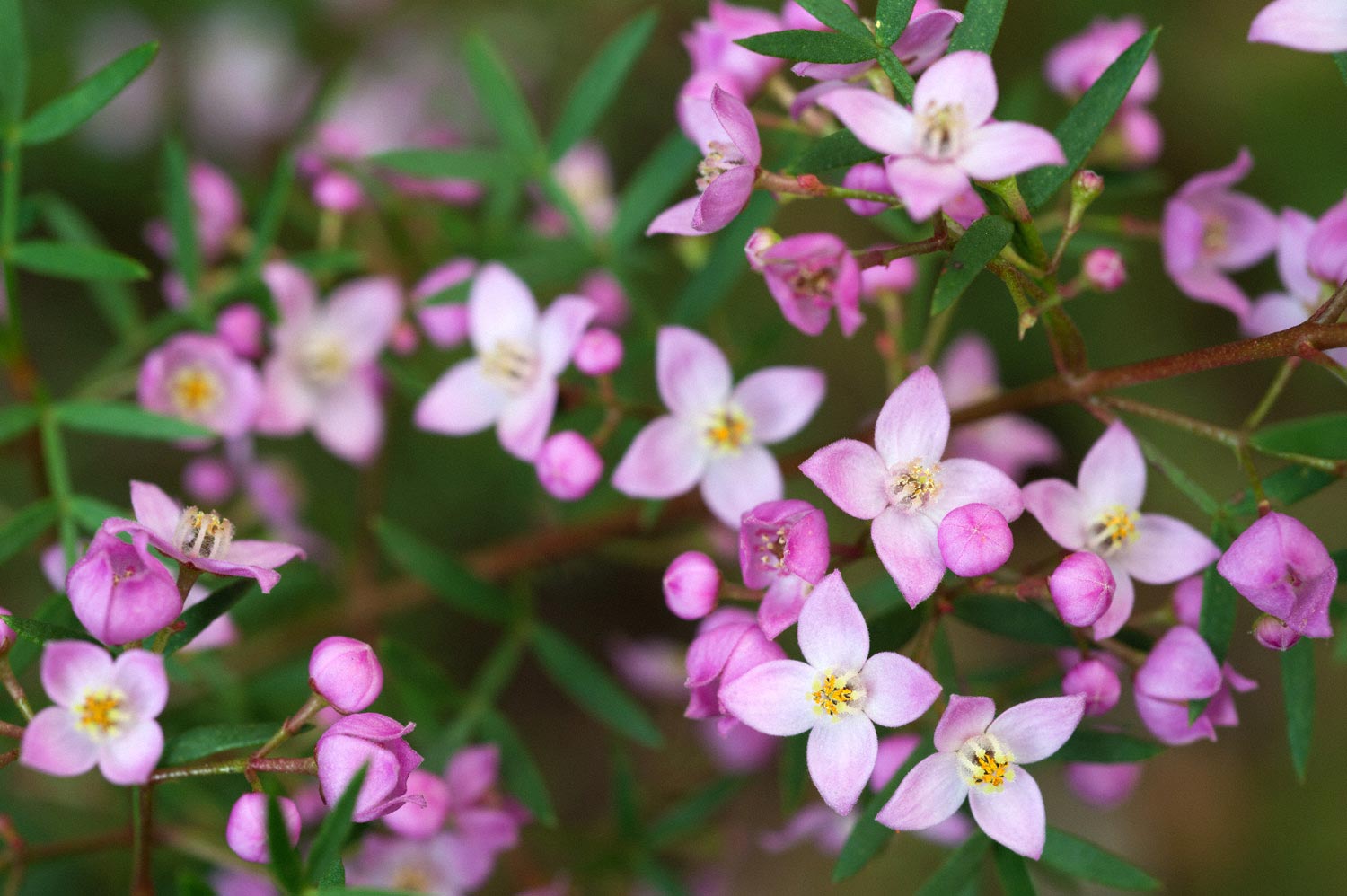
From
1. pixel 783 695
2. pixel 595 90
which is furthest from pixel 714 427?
pixel 595 90

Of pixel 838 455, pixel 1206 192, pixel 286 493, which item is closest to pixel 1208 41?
pixel 1206 192

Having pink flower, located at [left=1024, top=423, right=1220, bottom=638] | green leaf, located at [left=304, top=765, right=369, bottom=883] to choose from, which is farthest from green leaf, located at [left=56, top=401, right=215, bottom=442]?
pink flower, located at [left=1024, top=423, right=1220, bottom=638]

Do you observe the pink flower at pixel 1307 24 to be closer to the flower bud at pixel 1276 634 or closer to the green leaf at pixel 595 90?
the flower bud at pixel 1276 634

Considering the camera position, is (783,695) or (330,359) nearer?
(783,695)

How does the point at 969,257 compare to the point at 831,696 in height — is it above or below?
above

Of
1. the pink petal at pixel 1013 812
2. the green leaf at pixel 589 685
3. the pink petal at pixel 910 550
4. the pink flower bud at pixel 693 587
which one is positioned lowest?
the green leaf at pixel 589 685

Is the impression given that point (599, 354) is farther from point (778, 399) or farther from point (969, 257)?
point (969, 257)

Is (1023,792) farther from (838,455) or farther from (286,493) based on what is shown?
(286,493)

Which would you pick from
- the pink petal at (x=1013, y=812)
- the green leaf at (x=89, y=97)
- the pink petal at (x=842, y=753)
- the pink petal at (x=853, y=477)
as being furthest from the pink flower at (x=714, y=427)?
the green leaf at (x=89, y=97)
